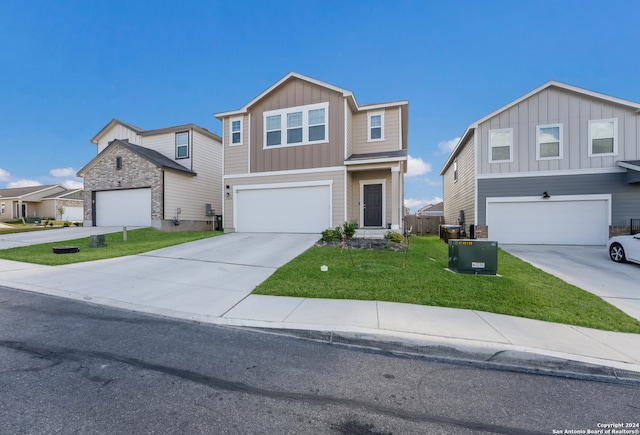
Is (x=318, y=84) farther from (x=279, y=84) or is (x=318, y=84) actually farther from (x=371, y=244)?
(x=371, y=244)

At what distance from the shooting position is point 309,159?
509 inches

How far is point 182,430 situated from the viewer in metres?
1.99

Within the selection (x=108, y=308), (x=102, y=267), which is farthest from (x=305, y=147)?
(x=108, y=308)

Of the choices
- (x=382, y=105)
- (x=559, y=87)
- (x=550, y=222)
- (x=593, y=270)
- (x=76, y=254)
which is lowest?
(x=593, y=270)

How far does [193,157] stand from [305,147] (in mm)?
8907

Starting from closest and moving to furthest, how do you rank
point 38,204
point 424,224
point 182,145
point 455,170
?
point 182,145 → point 455,170 → point 424,224 → point 38,204

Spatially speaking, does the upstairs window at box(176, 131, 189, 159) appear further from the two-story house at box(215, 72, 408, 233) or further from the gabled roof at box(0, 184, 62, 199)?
the gabled roof at box(0, 184, 62, 199)

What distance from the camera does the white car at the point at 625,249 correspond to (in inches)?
321

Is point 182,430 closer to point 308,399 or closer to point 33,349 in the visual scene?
point 308,399

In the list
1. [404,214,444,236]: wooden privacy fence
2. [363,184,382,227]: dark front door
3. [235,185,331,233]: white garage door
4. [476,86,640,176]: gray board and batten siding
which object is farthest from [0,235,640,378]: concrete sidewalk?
[404,214,444,236]: wooden privacy fence

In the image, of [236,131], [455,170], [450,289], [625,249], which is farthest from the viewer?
[455,170]

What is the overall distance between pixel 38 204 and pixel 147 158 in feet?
102

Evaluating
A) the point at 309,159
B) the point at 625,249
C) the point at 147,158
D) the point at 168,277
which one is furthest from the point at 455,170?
the point at 147,158

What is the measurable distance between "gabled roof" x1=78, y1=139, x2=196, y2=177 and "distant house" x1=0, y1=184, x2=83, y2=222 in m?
22.7
